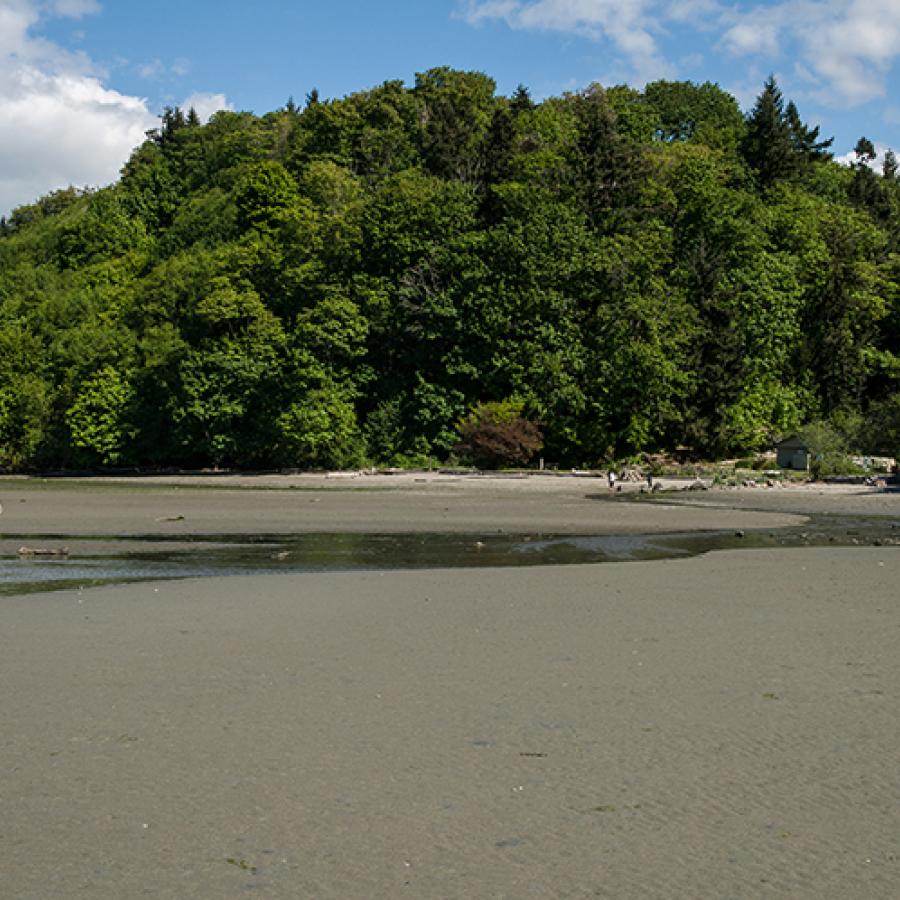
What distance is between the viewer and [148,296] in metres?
79.4

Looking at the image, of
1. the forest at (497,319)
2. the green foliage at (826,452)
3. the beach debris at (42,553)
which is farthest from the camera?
the forest at (497,319)

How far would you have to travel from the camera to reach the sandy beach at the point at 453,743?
5.59m

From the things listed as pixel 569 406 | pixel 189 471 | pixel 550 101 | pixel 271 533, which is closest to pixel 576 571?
pixel 271 533

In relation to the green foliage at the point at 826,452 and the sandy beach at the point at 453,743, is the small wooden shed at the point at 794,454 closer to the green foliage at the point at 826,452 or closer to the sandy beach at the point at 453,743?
the green foliage at the point at 826,452

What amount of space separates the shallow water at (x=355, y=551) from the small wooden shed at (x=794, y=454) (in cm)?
2198

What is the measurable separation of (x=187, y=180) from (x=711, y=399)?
77484 millimetres

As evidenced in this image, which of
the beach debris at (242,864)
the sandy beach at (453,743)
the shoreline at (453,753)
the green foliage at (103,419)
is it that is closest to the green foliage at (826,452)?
the sandy beach at (453,743)

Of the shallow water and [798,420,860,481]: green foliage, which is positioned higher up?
[798,420,860,481]: green foliage

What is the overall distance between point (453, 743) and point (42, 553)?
16187 mm

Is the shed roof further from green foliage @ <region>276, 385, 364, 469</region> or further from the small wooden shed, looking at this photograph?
green foliage @ <region>276, 385, 364, 469</region>

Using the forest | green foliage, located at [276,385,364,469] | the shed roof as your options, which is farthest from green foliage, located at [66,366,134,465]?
the shed roof

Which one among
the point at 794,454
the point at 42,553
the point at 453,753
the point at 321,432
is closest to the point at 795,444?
the point at 794,454

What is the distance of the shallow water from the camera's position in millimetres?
18859

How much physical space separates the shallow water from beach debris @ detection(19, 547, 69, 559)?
1.01 feet
